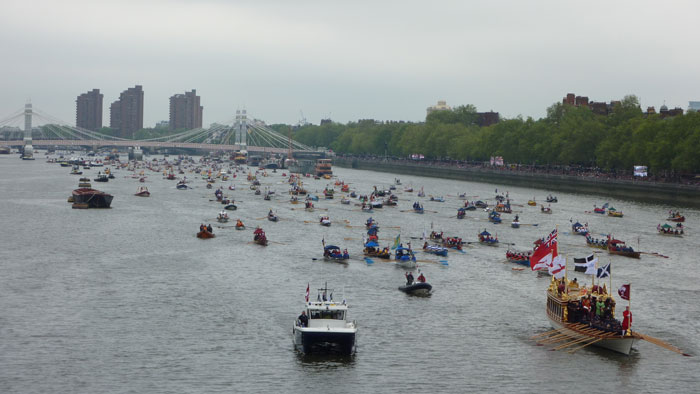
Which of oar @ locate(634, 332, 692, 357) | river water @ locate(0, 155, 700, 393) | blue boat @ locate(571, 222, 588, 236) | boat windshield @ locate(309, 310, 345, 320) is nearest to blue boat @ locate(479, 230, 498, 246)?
river water @ locate(0, 155, 700, 393)

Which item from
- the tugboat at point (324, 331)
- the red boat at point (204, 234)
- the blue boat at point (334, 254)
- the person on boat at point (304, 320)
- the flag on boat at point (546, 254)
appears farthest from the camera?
the red boat at point (204, 234)

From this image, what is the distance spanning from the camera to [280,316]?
174 ft

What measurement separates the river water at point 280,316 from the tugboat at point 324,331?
791 mm

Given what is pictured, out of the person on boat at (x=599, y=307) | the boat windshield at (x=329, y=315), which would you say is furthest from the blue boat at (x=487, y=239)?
the boat windshield at (x=329, y=315)

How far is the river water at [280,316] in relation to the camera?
4156 cm

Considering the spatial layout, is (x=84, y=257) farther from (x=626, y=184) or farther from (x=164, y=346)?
(x=626, y=184)

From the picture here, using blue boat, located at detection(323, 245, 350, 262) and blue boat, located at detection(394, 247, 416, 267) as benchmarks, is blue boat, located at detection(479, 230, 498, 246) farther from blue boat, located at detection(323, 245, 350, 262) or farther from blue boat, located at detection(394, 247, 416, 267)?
blue boat, located at detection(323, 245, 350, 262)

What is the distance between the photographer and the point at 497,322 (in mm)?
53062

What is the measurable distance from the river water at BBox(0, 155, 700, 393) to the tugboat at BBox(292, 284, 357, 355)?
0.79m

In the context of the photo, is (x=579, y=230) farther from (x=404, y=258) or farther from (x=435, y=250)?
(x=404, y=258)

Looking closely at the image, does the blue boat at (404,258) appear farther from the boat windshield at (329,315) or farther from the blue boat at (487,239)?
the boat windshield at (329,315)

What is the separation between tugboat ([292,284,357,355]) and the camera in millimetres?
43719

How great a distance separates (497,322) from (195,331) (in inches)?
761

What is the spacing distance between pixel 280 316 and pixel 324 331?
10.1m
